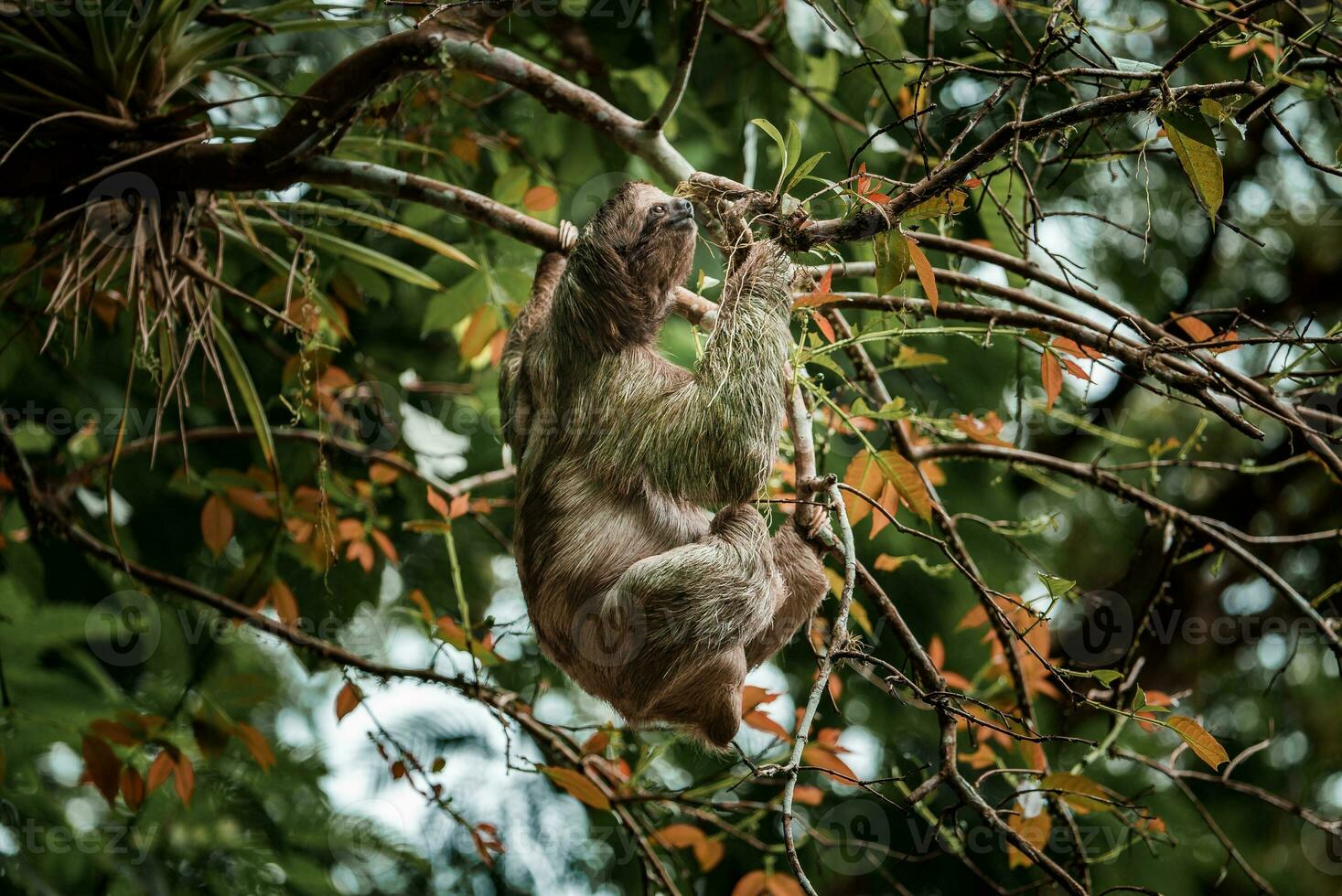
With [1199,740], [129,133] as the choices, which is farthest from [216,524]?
[1199,740]

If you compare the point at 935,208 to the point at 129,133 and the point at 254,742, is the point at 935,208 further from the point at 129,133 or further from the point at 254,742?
the point at 254,742

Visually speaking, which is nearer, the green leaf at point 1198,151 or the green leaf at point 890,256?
the green leaf at point 1198,151

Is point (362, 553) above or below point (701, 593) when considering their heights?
below

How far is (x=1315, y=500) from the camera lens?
31.4 ft

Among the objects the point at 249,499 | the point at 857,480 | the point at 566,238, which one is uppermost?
the point at 566,238

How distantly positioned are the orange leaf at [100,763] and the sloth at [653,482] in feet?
7.21

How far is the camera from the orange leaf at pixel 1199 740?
8.90 feet

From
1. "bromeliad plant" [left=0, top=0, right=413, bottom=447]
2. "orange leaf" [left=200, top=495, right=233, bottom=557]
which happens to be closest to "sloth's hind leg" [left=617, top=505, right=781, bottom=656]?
"bromeliad plant" [left=0, top=0, right=413, bottom=447]

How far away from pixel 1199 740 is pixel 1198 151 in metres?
1.57

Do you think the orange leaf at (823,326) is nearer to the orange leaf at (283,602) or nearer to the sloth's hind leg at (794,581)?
the sloth's hind leg at (794,581)

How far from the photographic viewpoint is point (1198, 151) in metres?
2.54

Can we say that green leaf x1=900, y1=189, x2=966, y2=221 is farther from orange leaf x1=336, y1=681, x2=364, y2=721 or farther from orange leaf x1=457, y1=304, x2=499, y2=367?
orange leaf x1=336, y1=681, x2=364, y2=721

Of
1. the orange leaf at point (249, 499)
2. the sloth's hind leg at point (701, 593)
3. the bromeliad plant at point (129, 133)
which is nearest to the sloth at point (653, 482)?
the sloth's hind leg at point (701, 593)

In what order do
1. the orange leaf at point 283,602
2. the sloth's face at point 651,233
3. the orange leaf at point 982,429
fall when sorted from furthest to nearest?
the orange leaf at point 283,602 → the orange leaf at point 982,429 → the sloth's face at point 651,233
